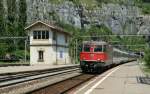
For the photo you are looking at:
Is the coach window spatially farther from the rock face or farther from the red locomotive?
the rock face

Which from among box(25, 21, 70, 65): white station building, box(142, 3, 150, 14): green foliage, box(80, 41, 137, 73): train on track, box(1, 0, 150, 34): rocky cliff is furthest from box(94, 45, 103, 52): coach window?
box(142, 3, 150, 14): green foliage

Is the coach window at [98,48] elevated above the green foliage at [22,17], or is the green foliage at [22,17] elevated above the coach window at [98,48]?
the green foliage at [22,17]

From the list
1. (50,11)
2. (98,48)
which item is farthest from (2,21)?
(98,48)

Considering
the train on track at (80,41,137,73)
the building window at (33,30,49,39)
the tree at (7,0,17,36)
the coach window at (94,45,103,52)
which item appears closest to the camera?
the train on track at (80,41,137,73)

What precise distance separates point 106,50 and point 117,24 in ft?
389

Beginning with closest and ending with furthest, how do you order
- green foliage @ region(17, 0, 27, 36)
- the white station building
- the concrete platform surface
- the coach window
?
the concrete platform surface < the coach window < the white station building < green foliage @ region(17, 0, 27, 36)

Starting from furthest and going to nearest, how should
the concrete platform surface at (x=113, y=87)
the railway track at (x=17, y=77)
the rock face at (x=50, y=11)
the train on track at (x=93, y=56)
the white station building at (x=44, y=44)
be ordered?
1. the rock face at (x=50, y=11)
2. the white station building at (x=44, y=44)
3. the train on track at (x=93, y=56)
4. the railway track at (x=17, y=77)
5. the concrete platform surface at (x=113, y=87)

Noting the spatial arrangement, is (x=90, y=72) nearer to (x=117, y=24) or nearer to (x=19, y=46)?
(x=19, y=46)

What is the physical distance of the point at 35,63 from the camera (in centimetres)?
6812

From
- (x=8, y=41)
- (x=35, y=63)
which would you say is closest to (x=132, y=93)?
(x=35, y=63)

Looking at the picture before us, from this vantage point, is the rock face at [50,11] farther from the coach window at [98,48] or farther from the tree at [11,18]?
the coach window at [98,48]

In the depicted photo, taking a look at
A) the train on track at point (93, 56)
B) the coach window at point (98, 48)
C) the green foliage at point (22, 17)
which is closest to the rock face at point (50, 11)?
the green foliage at point (22, 17)

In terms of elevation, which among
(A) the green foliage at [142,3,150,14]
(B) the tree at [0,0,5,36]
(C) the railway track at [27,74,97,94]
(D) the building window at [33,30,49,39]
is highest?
(A) the green foliage at [142,3,150,14]

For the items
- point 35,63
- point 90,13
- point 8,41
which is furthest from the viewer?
point 90,13
